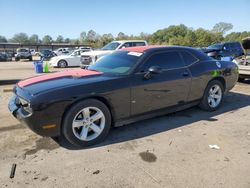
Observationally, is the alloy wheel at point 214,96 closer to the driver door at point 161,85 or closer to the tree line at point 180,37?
the driver door at point 161,85

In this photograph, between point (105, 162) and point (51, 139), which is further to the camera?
point (51, 139)

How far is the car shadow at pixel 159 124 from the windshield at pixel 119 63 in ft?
3.65

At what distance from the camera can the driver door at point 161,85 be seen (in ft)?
14.4

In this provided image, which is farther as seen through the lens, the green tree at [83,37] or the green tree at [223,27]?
the green tree at [223,27]

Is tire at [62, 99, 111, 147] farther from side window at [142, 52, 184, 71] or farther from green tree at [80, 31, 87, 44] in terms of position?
green tree at [80, 31, 87, 44]

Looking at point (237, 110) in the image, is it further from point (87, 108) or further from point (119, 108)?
point (87, 108)

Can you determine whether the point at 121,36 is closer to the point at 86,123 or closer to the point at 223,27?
the point at 223,27

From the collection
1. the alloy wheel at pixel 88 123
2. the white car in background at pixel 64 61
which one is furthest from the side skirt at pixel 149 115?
the white car in background at pixel 64 61

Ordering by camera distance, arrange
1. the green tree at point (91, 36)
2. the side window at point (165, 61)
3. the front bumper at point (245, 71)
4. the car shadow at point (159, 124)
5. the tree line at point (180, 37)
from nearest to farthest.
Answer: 1. the car shadow at point (159, 124)
2. the side window at point (165, 61)
3. the front bumper at point (245, 71)
4. the tree line at point (180, 37)
5. the green tree at point (91, 36)

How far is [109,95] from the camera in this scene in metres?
4.05

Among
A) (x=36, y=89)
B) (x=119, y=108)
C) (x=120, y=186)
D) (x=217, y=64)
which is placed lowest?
(x=120, y=186)

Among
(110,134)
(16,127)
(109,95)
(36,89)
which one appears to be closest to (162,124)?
(110,134)

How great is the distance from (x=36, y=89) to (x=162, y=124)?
97.9 inches

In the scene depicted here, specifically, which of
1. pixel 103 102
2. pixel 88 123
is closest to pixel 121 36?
pixel 103 102
